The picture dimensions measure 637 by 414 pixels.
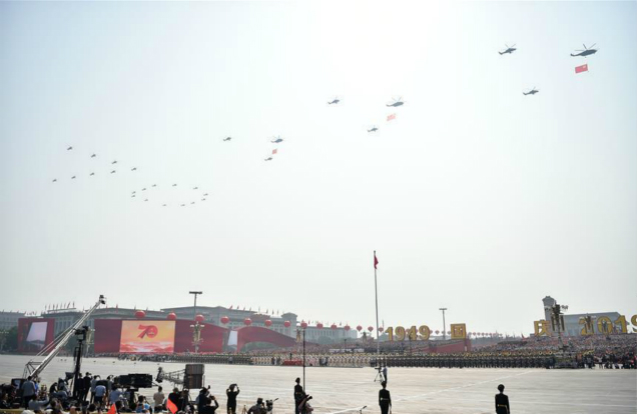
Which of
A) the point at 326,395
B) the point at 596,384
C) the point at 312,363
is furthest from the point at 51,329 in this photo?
the point at 596,384

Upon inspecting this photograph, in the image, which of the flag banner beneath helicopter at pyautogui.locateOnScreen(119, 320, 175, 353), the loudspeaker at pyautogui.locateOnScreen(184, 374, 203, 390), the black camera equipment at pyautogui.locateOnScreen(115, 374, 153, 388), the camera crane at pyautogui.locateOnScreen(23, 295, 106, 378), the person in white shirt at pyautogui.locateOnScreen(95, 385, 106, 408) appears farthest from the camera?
the flag banner beneath helicopter at pyautogui.locateOnScreen(119, 320, 175, 353)

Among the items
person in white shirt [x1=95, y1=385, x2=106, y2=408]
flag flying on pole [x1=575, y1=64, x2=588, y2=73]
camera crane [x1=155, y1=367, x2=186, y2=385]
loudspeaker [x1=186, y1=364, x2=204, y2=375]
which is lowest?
camera crane [x1=155, y1=367, x2=186, y2=385]

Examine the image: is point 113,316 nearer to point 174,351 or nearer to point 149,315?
point 149,315

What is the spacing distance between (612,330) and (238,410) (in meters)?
88.3

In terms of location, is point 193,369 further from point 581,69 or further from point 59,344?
point 581,69

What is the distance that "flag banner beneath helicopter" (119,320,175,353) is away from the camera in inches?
4070

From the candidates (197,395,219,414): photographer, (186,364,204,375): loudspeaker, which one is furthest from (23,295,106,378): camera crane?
(197,395,219,414): photographer

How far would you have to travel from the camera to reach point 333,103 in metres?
31.8

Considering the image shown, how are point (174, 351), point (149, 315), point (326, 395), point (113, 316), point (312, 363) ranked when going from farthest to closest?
point (149, 315) → point (113, 316) → point (174, 351) → point (312, 363) → point (326, 395)

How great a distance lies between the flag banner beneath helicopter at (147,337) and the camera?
103 metres

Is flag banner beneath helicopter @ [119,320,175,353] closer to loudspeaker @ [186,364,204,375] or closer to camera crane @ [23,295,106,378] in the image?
camera crane @ [23,295,106,378]

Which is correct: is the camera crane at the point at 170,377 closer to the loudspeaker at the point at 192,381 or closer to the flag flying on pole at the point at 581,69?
the loudspeaker at the point at 192,381

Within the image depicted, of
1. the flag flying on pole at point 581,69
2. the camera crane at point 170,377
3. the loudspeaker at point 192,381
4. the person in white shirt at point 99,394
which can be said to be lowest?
the camera crane at point 170,377

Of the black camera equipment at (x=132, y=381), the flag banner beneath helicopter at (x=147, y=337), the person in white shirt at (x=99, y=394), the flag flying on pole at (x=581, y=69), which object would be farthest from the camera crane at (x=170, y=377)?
the flag banner beneath helicopter at (x=147, y=337)
